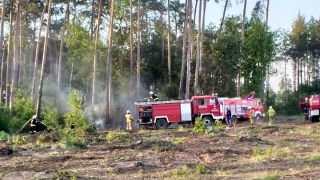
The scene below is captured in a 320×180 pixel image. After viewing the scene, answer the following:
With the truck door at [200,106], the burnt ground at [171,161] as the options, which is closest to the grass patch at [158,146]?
the burnt ground at [171,161]

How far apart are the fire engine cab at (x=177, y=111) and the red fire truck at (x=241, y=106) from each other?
1214 mm

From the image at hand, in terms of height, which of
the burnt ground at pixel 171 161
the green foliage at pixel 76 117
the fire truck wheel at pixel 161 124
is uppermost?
the green foliage at pixel 76 117

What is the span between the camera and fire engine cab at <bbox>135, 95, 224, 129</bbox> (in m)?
33.2

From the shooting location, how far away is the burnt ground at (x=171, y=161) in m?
12.2

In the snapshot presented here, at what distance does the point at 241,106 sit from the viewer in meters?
35.7

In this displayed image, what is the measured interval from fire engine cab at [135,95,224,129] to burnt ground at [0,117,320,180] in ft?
38.6

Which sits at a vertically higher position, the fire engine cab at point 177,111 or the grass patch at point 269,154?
the fire engine cab at point 177,111

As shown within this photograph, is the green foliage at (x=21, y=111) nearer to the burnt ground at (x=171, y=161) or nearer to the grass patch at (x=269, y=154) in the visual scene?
the burnt ground at (x=171, y=161)

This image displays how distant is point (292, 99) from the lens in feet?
177

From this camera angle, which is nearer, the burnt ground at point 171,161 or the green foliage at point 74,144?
the burnt ground at point 171,161

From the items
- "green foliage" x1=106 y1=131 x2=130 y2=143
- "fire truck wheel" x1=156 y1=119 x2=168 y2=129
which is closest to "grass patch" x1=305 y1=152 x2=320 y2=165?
"green foliage" x1=106 y1=131 x2=130 y2=143

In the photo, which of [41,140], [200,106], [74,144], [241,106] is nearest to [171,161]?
[74,144]

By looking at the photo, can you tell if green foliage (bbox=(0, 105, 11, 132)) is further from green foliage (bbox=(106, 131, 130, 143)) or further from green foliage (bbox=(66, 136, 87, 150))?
green foliage (bbox=(66, 136, 87, 150))

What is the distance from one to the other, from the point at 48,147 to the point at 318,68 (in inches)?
1961
